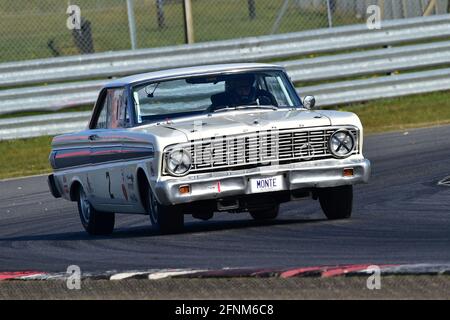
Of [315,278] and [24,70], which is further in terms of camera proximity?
[24,70]

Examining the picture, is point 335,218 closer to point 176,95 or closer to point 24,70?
point 176,95

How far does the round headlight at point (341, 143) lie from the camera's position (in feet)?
35.7

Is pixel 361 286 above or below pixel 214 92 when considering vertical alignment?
below

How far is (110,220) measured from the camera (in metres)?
12.4

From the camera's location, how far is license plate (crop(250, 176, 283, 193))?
10586 mm

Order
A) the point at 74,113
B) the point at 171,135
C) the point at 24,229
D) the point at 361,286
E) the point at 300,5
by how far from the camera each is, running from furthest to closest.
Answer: the point at 300,5, the point at 74,113, the point at 24,229, the point at 171,135, the point at 361,286

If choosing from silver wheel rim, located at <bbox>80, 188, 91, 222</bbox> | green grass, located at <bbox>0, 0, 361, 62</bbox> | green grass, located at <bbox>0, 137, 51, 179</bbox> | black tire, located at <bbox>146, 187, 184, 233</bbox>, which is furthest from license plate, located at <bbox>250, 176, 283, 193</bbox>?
green grass, located at <bbox>0, 0, 361, 62</bbox>

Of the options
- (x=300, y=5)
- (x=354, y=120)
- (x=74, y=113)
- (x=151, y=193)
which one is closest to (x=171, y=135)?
(x=151, y=193)

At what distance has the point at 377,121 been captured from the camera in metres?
19.9

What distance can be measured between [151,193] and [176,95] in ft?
3.60

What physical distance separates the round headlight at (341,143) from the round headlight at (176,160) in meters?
1.21

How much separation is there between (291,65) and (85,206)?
8.47 metres

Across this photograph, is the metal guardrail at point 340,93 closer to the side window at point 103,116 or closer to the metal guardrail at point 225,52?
the metal guardrail at point 225,52
